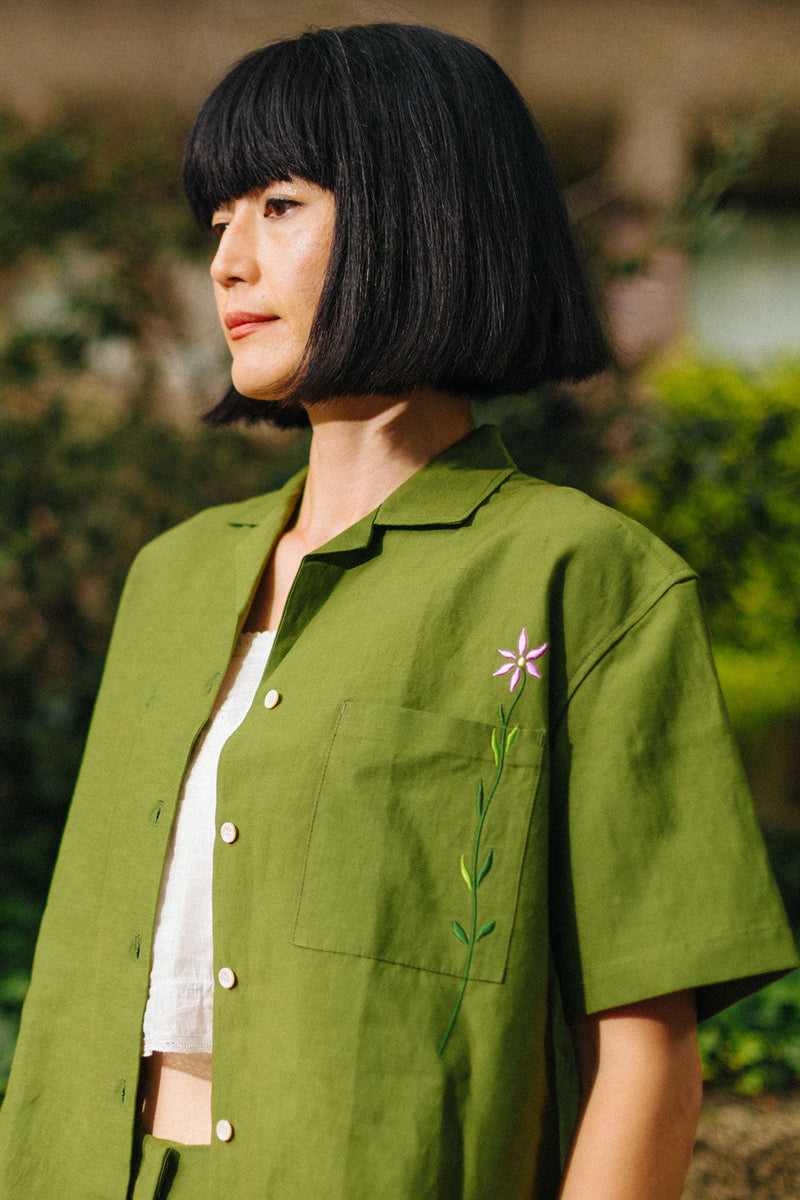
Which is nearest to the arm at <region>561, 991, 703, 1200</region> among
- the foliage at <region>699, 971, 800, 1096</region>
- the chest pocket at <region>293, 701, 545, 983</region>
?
the chest pocket at <region>293, 701, 545, 983</region>

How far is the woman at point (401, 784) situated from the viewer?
121 cm

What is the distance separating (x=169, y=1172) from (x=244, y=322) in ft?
3.47

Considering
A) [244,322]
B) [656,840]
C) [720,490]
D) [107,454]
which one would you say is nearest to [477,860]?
[656,840]

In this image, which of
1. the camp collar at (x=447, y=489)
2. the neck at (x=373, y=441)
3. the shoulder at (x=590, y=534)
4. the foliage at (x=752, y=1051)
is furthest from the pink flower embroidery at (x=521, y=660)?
the foliage at (x=752, y=1051)

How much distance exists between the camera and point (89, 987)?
155cm

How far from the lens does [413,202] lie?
1431 millimetres

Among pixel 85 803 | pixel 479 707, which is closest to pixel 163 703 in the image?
pixel 85 803

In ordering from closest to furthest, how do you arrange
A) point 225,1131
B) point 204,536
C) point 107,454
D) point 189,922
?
1. point 225,1131
2. point 189,922
3. point 204,536
4. point 107,454

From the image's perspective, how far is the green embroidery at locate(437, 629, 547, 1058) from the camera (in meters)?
1.22

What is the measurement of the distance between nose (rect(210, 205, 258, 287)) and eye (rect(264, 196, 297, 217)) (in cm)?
3

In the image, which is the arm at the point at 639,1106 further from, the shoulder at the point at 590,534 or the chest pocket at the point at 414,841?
the shoulder at the point at 590,534

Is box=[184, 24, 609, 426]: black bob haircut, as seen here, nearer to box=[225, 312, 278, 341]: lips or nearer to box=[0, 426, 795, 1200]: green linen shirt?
box=[225, 312, 278, 341]: lips

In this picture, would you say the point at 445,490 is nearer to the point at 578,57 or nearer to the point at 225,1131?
the point at 225,1131

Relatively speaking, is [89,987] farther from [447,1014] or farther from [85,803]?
[447,1014]
